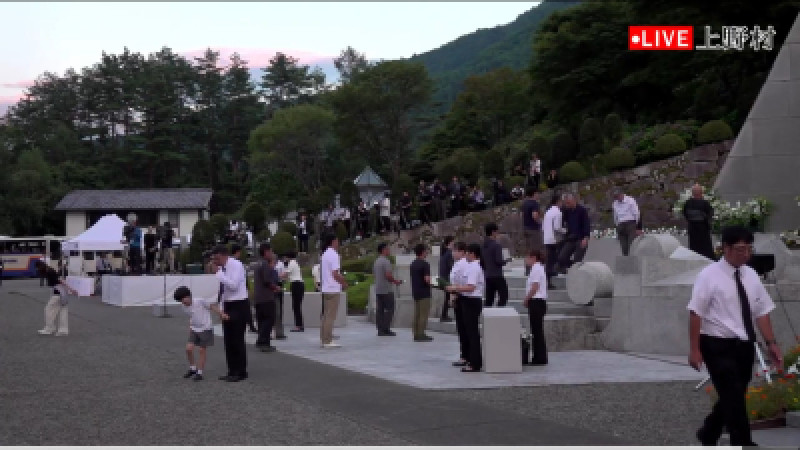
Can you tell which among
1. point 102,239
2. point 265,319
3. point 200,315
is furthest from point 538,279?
point 102,239

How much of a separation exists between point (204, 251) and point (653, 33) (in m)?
20.7

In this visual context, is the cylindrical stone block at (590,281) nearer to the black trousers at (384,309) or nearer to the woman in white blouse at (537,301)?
the woman in white blouse at (537,301)

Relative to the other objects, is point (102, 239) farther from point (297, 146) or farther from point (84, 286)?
point (297, 146)

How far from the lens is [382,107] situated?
57.3 metres

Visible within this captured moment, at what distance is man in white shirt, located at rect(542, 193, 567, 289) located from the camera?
1695 cm

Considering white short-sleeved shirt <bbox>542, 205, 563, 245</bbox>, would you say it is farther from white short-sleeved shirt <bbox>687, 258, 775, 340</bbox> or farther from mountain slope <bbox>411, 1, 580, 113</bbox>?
mountain slope <bbox>411, 1, 580, 113</bbox>

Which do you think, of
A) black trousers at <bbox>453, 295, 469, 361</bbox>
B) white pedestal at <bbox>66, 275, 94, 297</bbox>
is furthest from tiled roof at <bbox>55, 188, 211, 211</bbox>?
black trousers at <bbox>453, 295, 469, 361</bbox>

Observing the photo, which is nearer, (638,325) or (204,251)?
(638,325)

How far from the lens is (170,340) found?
1769 centimetres

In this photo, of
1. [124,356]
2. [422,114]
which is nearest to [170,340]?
[124,356]

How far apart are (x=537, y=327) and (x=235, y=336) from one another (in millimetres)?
4152

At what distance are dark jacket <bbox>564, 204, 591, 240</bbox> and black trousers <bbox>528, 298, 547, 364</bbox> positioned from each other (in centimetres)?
423

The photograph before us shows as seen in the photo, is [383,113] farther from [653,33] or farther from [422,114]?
[653,33]

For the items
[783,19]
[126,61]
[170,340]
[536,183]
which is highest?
[126,61]
